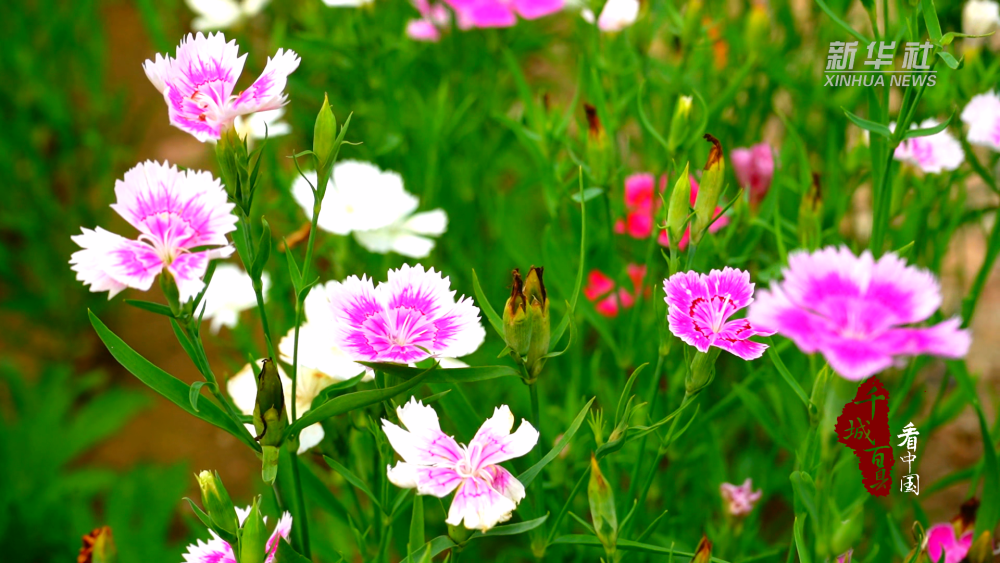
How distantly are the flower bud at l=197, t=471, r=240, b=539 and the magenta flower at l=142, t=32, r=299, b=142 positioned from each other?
8.4 inches

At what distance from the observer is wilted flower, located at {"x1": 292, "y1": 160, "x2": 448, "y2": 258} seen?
871 mm

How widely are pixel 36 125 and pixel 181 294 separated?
66.8 inches

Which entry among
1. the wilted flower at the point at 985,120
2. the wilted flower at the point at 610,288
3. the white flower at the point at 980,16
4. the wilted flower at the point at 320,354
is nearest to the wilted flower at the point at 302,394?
the wilted flower at the point at 320,354

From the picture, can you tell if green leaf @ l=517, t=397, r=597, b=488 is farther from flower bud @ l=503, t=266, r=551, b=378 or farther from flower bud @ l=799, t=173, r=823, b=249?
flower bud @ l=799, t=173, r=823, b=249

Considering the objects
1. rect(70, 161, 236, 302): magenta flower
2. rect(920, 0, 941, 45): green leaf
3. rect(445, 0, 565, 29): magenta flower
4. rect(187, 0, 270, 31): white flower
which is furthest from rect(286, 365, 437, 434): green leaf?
rect(187, 0, 270, 31): white flower

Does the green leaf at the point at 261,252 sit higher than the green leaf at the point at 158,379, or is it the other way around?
the green leaf at the point at 261,252

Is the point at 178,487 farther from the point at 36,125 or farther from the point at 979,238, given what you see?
the point at 979,238

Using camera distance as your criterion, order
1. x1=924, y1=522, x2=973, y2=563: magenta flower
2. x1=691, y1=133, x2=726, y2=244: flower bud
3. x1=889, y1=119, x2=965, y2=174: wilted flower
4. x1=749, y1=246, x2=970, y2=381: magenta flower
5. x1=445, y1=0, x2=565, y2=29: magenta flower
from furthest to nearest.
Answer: x1=445, y1=0, x2=565, y2=29: magenta flower < x1=889, y1=119, x2=965, y2=174: wilted flower < x1=924, y1=522, x2=973, y2=563: magenta flower < x1=691, y1=133, x2=726, y2=244: flower bud < x1=749, y1=246, x2=970, y2=381: magenta flower

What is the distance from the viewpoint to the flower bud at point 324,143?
1.76 ft

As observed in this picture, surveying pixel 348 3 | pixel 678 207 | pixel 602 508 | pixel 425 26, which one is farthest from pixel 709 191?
pixel 425 26

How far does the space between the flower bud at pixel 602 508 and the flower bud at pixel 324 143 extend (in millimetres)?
250

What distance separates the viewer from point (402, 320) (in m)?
0.53

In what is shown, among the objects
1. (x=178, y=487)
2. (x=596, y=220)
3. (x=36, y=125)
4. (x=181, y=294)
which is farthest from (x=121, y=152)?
(x=181, y=294)

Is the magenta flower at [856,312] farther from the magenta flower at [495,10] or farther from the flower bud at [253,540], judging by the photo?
the magenta flower at [495,10]
